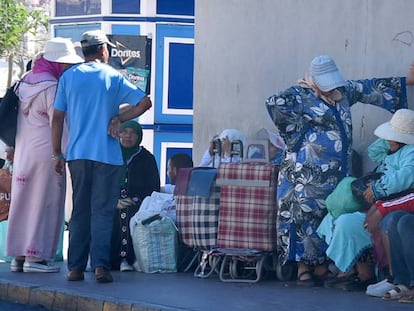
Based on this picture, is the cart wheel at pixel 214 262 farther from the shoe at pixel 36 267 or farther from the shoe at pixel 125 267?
the shoe at pixel 36 267

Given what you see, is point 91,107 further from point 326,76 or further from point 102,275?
point 326,76

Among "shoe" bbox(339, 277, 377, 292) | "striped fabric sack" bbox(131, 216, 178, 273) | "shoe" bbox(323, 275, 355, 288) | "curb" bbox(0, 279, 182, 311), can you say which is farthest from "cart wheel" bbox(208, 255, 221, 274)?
"curb" bbox(0, 279, 182, 311)

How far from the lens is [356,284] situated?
805cm

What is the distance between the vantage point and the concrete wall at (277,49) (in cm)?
869

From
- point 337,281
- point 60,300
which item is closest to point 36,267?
point 60,300

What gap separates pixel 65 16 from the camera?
49.4ft

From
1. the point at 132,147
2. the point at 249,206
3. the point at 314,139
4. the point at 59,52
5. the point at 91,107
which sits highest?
the point at 59,52

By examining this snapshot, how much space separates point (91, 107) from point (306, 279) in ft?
6.91

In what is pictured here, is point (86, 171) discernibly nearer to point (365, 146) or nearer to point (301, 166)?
point (301, 166)

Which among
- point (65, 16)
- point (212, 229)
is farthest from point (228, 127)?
point (65, 16)

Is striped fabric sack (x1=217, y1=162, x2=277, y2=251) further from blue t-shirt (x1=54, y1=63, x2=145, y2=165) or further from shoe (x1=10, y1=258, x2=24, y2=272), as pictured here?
shoe (x1=10, y1=258, x2=24, y2=272)

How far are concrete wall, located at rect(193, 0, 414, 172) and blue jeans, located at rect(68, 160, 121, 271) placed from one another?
6.31ft

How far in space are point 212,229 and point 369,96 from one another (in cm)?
168

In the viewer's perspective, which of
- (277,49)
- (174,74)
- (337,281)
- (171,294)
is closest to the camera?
(171,294)
